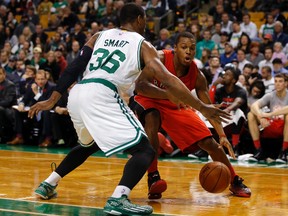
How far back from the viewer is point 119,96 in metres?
5.91

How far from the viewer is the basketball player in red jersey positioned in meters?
6.95

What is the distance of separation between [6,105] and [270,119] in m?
5.76

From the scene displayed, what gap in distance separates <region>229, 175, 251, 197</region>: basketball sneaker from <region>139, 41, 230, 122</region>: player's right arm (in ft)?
5.50

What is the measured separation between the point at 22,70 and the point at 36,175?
8.93 m

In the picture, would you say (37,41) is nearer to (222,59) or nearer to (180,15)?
(180,15)

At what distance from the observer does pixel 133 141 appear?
564 centimetres

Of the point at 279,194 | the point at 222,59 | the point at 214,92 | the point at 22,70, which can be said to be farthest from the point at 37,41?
the point at 279,194

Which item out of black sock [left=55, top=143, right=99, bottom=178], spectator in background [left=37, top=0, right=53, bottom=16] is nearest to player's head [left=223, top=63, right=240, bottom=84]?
black sock [left=55, top=143, right=99, bottom=178]

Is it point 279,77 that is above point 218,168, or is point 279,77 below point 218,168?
below

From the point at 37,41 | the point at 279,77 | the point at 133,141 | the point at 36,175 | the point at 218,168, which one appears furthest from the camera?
the point at 37,41

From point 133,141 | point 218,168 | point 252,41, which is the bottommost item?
point 252,41

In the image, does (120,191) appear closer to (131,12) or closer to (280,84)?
(131,12)

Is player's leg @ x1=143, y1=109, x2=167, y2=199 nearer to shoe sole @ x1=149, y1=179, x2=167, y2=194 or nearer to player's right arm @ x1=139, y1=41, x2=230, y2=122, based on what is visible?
shoe sole @ x1=149, y1=179, x2=167, y2=194

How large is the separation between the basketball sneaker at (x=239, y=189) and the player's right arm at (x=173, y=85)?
1676mm
